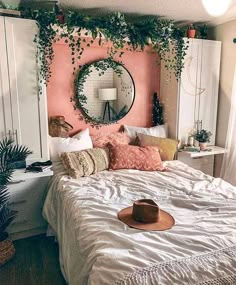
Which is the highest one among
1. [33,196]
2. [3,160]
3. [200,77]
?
[200,77]

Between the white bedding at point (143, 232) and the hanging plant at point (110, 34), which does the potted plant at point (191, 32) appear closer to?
the hanging plant at point (110, 34)

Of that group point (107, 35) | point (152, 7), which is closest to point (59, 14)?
point (107, 35)

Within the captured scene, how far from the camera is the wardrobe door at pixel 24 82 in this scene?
8.06 ft

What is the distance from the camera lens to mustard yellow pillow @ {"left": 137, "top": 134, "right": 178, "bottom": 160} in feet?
10.6

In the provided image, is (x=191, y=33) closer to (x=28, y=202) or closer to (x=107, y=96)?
(x=107, y=96)

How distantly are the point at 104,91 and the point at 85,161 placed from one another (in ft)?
3.35

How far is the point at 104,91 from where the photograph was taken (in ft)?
10.7

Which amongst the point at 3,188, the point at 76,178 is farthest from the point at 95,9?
the point at 3,188

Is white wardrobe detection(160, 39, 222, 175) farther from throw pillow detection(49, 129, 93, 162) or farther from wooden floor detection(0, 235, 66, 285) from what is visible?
wooden floor detection(0, 235, 66, 285)

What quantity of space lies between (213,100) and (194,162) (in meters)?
0.89

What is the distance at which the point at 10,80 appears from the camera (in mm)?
2486

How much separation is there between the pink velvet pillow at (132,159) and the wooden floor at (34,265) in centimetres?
104

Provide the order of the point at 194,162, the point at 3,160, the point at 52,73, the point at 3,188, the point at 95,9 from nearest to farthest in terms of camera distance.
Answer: the point at 3,188
the point at 3,160
the point at 95,9
the point at 52,73
the point at 194,162

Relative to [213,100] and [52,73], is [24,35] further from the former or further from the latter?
[213,100]
